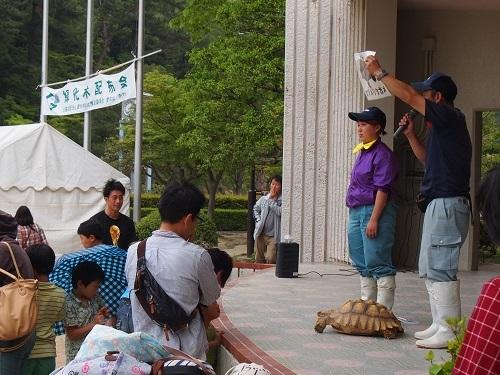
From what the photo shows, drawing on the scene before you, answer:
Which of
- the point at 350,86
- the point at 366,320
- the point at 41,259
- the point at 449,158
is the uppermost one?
the point at 350,86

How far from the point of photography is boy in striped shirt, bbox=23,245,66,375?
5.31 metres

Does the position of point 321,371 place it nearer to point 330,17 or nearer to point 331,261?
point 331,261

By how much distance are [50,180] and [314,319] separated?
398 inches

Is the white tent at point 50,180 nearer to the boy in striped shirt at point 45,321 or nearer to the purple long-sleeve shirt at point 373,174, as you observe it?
the purple long-sleeve shirt at point 373,174

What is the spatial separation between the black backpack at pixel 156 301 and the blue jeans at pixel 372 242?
255 centimetres

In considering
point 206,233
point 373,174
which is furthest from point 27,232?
point 206,233

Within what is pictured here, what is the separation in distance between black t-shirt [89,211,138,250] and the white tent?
28.5ft

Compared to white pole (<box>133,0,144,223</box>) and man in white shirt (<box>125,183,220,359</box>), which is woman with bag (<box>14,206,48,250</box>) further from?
white pole (<box>133,0,144,223</box>)

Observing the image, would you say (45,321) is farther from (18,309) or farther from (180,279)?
(180,279)

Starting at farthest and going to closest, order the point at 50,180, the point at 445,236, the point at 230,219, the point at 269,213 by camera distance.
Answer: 1. the point at 230,219
2. the point at 50,180
3. the point at 269,213
4. the point at 445,236

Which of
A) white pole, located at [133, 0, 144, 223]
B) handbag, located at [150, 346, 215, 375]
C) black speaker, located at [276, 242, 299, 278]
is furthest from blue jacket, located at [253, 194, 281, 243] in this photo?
handbag, located at [150, 346, 215, 375]

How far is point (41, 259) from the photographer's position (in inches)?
215

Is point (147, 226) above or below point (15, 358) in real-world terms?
above

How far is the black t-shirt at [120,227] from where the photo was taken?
712 centimetres
